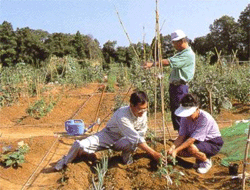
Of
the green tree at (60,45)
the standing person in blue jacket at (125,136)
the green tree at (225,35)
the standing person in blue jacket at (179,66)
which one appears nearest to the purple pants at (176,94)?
the standing person in blue jacket at (179,66)

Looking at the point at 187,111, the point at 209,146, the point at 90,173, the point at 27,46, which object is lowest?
the point at 90,173

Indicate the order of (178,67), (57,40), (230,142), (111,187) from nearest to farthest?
(111,187)
(178,67)
(230,142)
(57,40)

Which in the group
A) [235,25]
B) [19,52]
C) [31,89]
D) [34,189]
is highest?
[235,25]

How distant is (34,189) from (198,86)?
15.3 feet

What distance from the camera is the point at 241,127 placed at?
4.56m

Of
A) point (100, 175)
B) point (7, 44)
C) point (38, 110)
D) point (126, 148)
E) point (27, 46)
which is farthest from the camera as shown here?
point (27, 46)

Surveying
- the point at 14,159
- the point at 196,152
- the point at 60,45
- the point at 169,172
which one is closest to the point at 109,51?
the point at 60,45

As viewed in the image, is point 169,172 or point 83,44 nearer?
point 169,172

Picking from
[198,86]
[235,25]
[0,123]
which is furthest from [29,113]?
[235,25]

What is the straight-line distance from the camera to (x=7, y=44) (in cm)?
2256

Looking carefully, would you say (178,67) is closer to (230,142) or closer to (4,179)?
(230,142)

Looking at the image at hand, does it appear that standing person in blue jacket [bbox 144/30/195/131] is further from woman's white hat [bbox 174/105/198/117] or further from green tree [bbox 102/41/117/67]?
green tree [bbox 102/41/117/67]

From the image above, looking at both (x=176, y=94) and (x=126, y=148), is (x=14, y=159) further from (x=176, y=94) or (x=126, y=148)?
(x=176, y=94)

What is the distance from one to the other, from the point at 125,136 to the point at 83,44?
2417 cm
